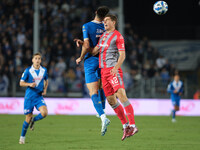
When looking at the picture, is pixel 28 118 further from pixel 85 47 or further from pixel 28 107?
pixel 85 47

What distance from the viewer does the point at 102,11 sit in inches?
330

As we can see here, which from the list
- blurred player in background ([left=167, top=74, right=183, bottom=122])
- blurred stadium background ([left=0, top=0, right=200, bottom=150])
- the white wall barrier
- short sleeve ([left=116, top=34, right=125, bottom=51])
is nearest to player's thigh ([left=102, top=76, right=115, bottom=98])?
short sleeve ([left=116, top=34, right=125, bottom=51])

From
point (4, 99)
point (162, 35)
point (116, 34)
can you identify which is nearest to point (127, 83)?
point (4, 99)

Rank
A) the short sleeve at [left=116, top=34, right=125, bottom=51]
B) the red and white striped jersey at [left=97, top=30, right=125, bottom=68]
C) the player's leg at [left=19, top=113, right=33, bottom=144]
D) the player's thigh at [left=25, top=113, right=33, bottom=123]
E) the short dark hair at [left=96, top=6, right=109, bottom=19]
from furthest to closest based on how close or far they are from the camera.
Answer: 1. the player's thigh at [left=25, top=113, right=33, bottom=123]
2. the player's leg at [left=19, top=113, right=33, bottom=144]
3. the short dark hair at [left=96, top=6, right=109, bottom=19]
4. the red and white striped jersey at [left=97, top=30, right=125, bottom=68]
5. the short sleeve at [left=116, top=34, right=125, bottom=51]

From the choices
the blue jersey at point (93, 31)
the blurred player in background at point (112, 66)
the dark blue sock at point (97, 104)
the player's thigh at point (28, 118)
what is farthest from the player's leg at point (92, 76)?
the player's thigh at point (28, 118)

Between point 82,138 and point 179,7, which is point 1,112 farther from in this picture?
point 179,7

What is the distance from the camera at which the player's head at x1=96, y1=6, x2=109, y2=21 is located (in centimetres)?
836

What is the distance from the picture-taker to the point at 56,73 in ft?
64.9

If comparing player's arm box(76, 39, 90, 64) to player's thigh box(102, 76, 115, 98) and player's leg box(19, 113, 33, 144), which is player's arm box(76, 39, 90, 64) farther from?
player's leg box(19, 113, 33, 144)

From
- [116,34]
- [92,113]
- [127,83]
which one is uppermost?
[116,34]

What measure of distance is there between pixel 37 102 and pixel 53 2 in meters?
15.1

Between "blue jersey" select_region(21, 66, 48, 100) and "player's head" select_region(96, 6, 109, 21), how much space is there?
2152mm

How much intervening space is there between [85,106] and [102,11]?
12230 mm

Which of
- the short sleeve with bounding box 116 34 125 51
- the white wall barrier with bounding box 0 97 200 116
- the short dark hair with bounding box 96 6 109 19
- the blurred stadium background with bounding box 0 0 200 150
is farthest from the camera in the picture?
the white wall barrier with bounding box 0 97 200 116
